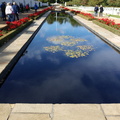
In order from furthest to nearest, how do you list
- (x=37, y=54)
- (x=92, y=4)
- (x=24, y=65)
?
(x=92, y=4)
(x=37, y=54)
(x=24, y=65)

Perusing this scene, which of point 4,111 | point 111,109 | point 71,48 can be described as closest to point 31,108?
point 4,111

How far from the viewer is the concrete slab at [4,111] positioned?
358cm

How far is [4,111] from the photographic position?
376 cm

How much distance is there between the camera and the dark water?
4844mm

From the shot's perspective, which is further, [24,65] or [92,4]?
[92,4]

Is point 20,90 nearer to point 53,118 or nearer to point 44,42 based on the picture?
point 53,118

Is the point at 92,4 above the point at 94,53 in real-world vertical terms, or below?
above

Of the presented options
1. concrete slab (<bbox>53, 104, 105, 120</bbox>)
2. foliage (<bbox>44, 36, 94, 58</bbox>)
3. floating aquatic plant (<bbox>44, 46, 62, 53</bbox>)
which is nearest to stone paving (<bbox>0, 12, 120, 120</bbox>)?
concrete slab (<bbox>53, 104, 105, 120</bbox>)

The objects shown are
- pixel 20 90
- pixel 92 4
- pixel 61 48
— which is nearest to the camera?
pixel 20 90

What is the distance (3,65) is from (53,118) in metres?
3.53

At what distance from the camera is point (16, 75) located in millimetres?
6262

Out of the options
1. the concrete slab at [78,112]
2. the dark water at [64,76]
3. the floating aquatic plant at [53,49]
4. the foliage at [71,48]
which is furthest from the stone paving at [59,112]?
the floating aquatic plant at [53,49]

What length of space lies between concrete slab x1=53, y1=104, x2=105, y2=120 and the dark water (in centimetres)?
70

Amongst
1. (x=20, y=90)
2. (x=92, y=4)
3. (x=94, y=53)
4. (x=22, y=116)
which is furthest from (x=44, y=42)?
(x=92, y=4)
